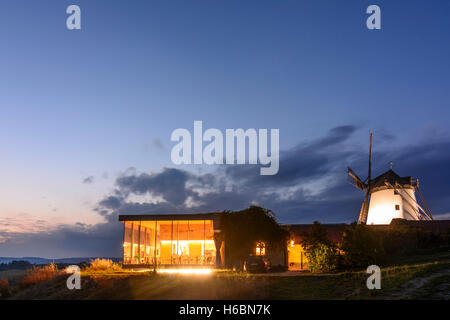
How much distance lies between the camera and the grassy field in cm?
1512

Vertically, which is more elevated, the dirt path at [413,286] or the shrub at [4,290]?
the dirt path at [413,286]

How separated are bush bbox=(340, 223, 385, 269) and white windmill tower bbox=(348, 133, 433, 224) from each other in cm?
2397

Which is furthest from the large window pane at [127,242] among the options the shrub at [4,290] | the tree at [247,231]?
the shrub at [4,290]

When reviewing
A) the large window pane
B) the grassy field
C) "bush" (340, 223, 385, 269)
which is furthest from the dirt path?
the large window pane

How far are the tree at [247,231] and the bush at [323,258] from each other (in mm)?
6302

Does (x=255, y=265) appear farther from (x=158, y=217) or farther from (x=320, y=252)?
(x=158, y=217)

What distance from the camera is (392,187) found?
5062 cm

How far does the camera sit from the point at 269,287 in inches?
707

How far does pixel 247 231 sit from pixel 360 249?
9.99m

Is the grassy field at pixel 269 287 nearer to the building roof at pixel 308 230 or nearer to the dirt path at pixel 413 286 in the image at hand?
the dirt path at pixel 413 286

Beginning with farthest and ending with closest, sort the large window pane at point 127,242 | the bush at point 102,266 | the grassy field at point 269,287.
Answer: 1. the large window pane at point 127,242
2. the bush at point 102,266
3. the grassy field at point 269,287

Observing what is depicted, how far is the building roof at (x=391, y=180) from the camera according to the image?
167ft
